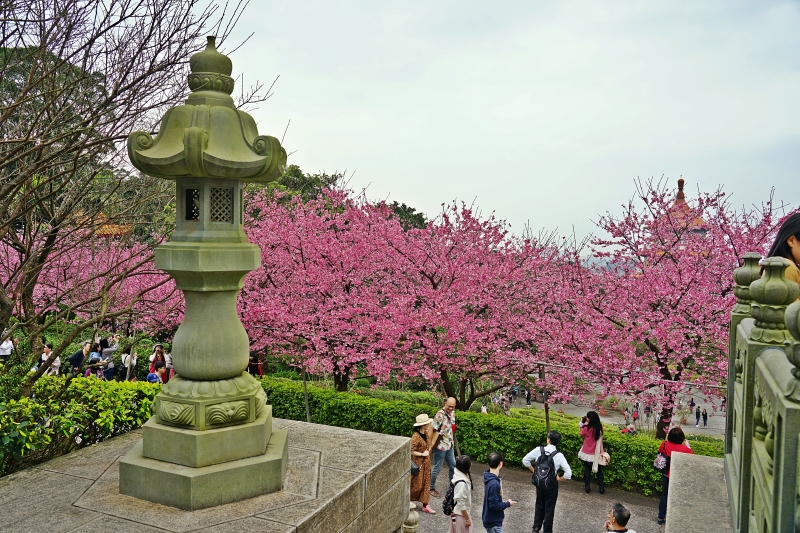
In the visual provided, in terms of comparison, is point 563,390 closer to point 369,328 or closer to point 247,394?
point 369,328

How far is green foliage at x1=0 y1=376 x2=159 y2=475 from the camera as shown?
A: 4.40 metres

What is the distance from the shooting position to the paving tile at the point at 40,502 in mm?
3473

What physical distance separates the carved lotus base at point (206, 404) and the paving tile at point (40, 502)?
0.76m

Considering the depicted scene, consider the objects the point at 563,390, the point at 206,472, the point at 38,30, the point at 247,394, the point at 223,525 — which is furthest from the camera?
the point at 563,390

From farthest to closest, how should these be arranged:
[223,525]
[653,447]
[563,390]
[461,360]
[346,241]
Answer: [346,241], [461,360], [563,390], [653,447], [223,525]

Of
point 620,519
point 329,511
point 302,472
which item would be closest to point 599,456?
point 620,519

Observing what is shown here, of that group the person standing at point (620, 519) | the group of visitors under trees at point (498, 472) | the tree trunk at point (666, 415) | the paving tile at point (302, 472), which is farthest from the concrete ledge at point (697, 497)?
the tree trunk at point (666, 415)

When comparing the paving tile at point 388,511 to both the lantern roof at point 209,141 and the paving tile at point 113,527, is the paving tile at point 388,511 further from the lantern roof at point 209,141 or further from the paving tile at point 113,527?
the lantern roof at point 209,141

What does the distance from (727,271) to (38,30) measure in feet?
36.0

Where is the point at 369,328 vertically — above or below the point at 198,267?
below

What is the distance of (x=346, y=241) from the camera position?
43.7 feet

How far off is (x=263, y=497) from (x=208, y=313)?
1.41m

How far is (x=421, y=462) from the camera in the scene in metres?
7.41

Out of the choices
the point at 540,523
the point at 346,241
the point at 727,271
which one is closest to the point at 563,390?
the point at 540,523
